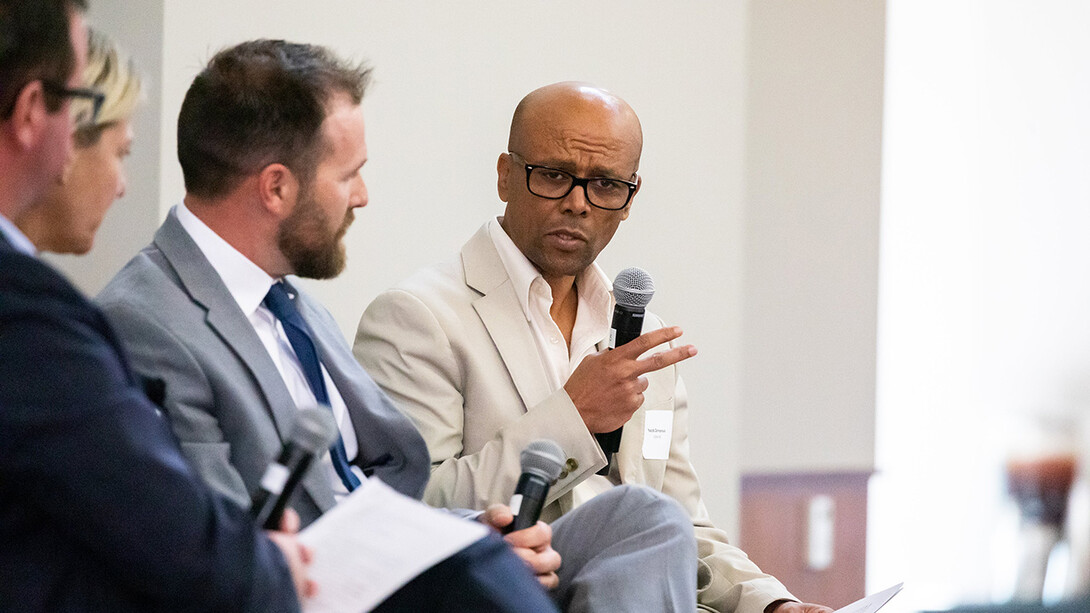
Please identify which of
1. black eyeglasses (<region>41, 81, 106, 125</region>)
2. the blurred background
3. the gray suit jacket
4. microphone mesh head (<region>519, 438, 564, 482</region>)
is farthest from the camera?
the blurred background

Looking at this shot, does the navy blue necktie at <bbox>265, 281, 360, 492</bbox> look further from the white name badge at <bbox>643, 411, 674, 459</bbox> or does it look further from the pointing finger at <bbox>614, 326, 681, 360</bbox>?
the white name badge at <bbox>643, 411, 674, 459</bbox>

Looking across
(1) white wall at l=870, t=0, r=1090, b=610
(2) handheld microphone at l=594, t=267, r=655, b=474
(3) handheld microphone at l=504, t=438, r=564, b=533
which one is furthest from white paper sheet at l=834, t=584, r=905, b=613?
(1) white wall at l=870, t=0, r=1090, b=610

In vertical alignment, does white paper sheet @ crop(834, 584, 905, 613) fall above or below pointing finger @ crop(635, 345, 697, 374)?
below

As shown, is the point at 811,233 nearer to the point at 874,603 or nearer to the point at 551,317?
the point at 551,317

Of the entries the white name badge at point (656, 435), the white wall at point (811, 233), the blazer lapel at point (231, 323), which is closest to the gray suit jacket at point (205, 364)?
the blazer lapel at point (231, 323)

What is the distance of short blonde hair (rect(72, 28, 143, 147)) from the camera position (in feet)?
4.57

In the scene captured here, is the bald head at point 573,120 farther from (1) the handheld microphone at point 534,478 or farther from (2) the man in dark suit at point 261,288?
(1) the handheld microphone at point 534,478

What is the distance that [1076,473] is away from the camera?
4.35 ft

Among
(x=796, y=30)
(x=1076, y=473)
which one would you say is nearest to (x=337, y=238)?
(x=1076, y=473)

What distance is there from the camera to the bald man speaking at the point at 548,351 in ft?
7.64

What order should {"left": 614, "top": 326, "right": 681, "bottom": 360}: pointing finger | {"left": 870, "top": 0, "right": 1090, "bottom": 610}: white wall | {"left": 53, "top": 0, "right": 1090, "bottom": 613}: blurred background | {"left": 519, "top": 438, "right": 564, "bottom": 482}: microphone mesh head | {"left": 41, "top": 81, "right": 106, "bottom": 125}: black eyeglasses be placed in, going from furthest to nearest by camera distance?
{"left": 870, "top": 0, "right": 1090, "bottom": 610}: white wall < {"left": 53, "top": 0, "right": 1090, "bottom": 613}: blurred background < {"left": 614, "top": 326, "right": 681, "bottom": 360}: pointing finger < {"left": 519, "top": 438, "right": 564, "bottom": 482}: microphone mesh head < {"left": 41, "top": 81, "right": 106, "bottom": 125}: black eyeglasses

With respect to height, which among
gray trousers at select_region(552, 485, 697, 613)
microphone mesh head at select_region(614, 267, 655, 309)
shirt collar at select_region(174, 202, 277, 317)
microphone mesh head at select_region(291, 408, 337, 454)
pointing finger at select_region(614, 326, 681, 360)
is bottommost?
gray trousers at select_region(552, 485, 697, 613)

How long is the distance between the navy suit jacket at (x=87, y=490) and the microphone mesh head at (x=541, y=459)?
636 millimetres

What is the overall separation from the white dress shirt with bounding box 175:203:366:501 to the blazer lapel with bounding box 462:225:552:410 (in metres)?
0.63
